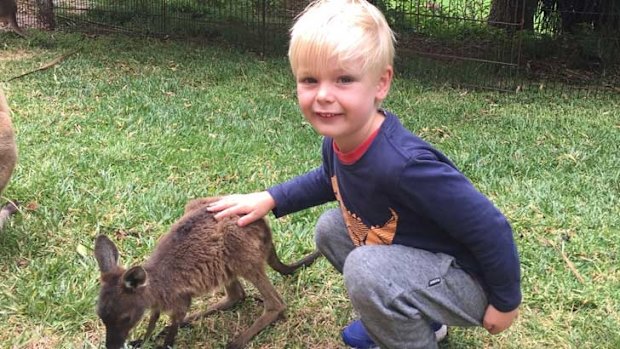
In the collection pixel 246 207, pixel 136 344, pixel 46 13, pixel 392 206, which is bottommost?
pixel 136 344

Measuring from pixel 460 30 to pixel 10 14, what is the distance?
5623 mm

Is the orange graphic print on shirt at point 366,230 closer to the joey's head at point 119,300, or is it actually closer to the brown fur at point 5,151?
the joey's head at point 119,300

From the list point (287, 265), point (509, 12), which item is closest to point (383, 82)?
point (287, 265)

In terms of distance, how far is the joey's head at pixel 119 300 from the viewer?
215 cm

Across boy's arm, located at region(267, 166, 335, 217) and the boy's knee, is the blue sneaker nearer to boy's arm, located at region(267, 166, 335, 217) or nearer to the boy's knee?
the boy's knee

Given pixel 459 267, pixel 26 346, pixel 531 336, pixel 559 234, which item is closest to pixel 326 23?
pixel 459 267

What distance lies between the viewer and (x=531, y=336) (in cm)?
246

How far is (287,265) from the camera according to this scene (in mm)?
2826

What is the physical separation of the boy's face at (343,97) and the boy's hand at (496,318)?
0.67m

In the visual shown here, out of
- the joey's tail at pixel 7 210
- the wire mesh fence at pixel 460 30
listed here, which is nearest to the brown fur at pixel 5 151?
the joey's tail at pixel 7 210

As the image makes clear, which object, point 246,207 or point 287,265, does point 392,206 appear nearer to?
point 246,207

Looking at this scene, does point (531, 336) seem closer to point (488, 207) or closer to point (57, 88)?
point (488, 207)

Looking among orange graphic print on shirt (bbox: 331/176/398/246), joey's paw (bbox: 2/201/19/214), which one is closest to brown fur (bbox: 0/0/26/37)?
joey's paw (bbox: 2/201/19/214)

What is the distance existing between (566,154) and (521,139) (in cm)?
44
